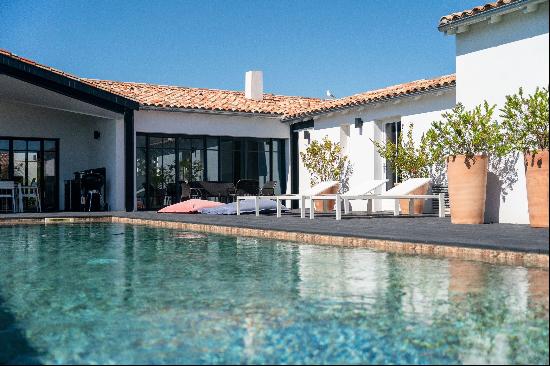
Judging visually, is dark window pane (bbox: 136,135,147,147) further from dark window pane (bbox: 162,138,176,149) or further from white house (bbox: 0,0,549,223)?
dark window pane (bbox: 162,138,176,149)

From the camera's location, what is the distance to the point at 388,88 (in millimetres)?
19656

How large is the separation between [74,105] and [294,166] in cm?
686

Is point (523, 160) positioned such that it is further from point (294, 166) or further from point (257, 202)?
point (294, 166)

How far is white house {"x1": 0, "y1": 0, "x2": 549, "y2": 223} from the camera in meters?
17.4

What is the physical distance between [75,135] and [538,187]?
50.4ft

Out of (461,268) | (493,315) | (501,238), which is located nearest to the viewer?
(493,315)

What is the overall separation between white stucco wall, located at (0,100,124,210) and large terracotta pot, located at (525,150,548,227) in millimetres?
12466

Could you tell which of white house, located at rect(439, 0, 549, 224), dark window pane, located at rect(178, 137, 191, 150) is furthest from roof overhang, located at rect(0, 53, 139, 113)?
white house, located at rect(439, 0, 549, 224)

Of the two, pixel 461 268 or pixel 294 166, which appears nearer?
pixel 461 268

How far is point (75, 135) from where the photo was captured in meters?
21.0

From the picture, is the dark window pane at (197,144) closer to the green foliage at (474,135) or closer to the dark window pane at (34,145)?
the dark window pane at (34,145)

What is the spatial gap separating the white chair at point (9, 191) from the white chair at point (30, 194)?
209 mm

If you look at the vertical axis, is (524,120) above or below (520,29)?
below

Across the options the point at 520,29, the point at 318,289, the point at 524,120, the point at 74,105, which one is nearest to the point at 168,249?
the point at 318,289
